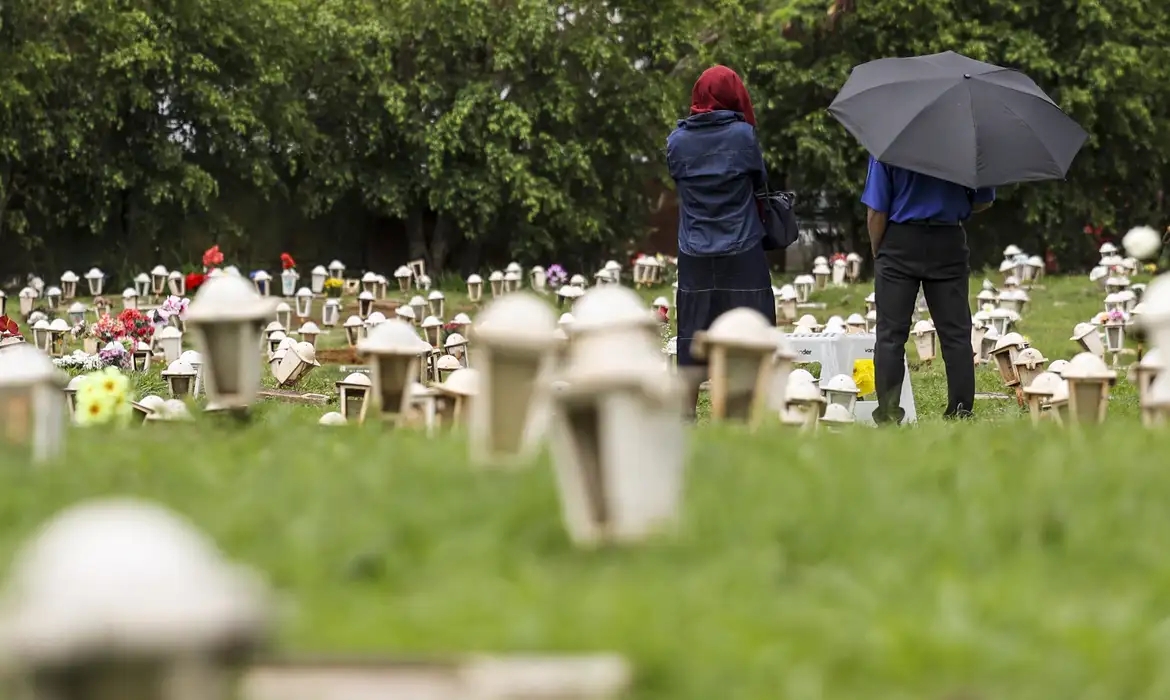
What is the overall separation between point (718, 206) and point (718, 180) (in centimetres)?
15

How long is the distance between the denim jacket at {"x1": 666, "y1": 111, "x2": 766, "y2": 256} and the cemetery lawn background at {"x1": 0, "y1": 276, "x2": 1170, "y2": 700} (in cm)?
349

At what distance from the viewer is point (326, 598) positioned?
3.21 meters

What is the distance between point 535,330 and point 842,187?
2164cm

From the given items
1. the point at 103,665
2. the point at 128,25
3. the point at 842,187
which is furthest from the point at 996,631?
the point at 842,187

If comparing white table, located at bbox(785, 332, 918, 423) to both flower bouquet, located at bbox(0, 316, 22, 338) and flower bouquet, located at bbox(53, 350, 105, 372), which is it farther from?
flower bouquet, located at bbox(0, 316, 22, 338)

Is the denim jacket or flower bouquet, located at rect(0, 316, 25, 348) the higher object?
the denim jacket

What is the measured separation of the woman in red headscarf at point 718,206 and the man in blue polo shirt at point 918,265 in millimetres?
628

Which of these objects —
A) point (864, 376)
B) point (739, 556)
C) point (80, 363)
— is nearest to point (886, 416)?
point (864, 376)

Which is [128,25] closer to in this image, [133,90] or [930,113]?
[133,90]

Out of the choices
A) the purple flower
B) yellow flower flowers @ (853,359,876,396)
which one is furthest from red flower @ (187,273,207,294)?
yellow flower flowers @ (853,359,876,396)

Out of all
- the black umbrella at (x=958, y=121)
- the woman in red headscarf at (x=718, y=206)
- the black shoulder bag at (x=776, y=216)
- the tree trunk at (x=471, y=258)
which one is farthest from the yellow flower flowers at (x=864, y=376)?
the tree trunk at (x=471, y=258)

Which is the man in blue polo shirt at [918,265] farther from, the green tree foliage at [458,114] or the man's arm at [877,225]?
the green tree foliage at [458,114]

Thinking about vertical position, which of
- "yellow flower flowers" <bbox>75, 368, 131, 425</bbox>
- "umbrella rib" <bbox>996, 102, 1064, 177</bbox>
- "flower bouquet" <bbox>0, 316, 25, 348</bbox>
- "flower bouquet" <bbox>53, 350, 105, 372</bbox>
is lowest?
"yellow flower flowers" <bbox>75, 368, 131, 425</bbox>

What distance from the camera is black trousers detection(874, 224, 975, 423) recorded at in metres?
8.09
